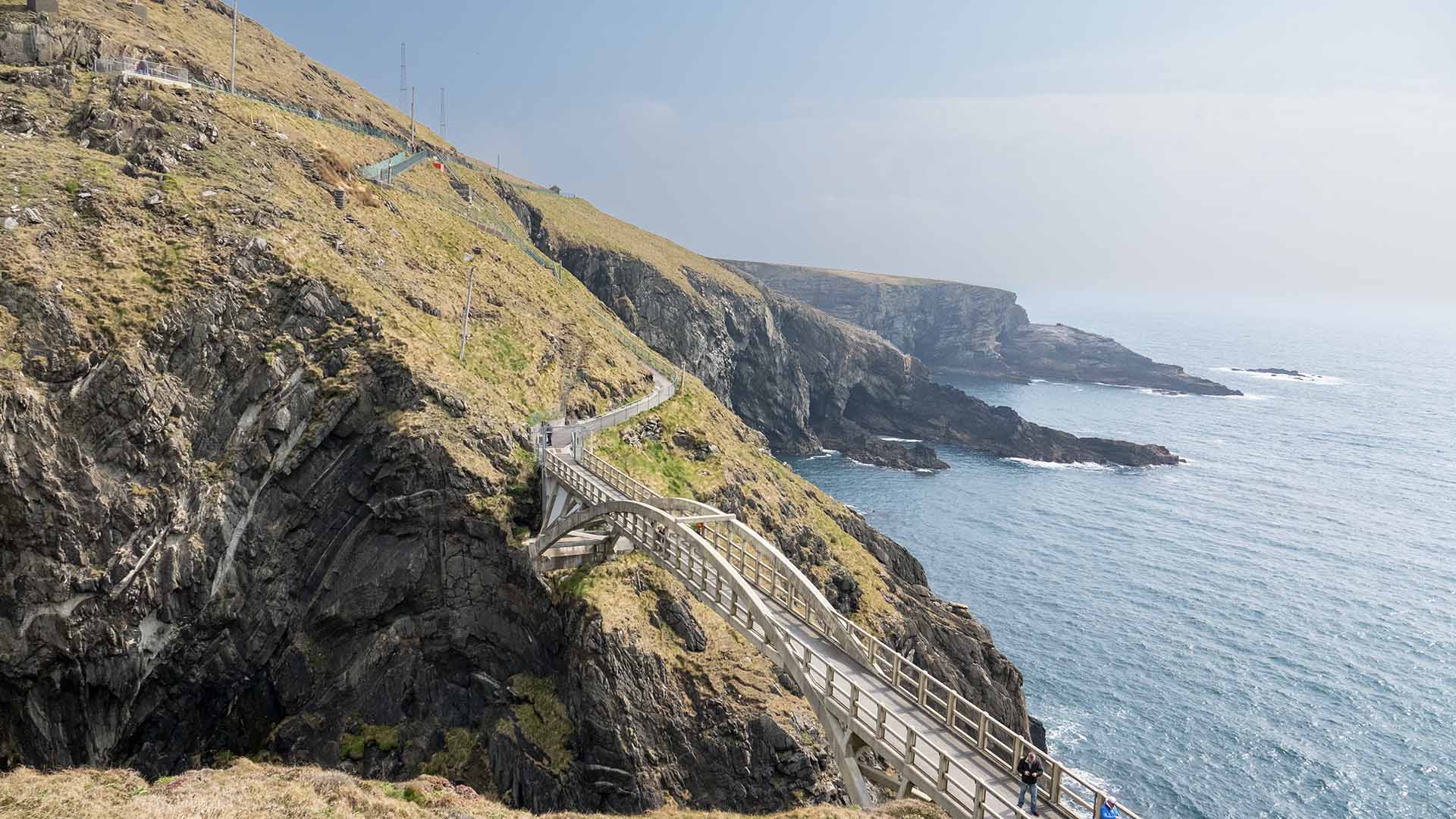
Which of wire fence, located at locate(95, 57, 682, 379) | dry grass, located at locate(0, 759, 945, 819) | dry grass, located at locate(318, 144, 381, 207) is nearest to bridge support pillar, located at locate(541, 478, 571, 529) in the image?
dry grass, located at locate(0, 759, 945, 819)

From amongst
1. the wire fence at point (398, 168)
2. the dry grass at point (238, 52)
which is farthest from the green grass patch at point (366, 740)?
the dry grass at point (238, 52)

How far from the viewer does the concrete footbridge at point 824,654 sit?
2206 centimetres

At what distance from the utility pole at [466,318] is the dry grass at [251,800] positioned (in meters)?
29.9

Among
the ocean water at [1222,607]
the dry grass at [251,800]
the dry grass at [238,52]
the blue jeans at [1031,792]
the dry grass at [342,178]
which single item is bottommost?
the ocean water at [1222,607]

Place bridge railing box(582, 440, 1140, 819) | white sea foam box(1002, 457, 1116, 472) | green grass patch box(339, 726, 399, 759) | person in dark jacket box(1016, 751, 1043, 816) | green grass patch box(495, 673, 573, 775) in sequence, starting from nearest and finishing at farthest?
person in dark jacket box(1016, 751, 1043, 816), bridge railing box(582, 440, 1140, 819), green grass patch box(495, 673, 573, 775), green grass patch box(339, 726, 399, 759), white sea foam box(1002, 457, 1116, 472)

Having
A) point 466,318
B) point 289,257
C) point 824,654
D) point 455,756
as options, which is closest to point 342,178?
point 289,257

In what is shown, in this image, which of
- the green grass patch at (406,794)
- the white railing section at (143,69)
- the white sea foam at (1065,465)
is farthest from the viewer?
the white sea foam at (1065,465)

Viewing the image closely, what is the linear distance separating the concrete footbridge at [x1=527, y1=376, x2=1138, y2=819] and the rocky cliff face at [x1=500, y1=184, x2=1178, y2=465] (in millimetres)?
72782

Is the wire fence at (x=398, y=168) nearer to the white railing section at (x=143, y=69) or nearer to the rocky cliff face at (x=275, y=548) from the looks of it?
the white railing section at (x=143, y=69)

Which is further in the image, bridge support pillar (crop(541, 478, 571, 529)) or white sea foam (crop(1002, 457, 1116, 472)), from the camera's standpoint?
white sea foam (crop(1002, 457, 1116, 472))

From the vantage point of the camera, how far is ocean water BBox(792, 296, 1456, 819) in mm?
52750

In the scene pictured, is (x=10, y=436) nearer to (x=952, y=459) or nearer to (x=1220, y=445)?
(x=952, y=459)

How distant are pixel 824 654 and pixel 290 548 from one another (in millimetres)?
30193

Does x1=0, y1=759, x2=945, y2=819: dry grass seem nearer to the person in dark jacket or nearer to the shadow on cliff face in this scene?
the person in dark jacket
